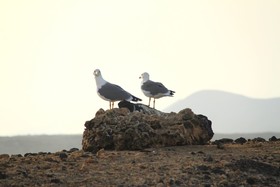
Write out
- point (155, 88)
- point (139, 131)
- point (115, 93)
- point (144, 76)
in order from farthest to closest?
point (144, 76), point (155, 88), point (115, 93), point (139, 131)

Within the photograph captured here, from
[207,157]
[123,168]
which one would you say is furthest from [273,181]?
[123,168]

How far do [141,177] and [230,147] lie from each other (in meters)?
5.47

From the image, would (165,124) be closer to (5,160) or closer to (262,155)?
(262,155)

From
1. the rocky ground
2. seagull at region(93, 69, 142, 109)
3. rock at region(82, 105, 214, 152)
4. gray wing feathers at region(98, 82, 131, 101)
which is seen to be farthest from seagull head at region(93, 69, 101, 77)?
the rocky ground

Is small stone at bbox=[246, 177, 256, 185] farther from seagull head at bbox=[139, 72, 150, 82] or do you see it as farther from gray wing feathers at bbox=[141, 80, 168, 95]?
seagull head at bbox=[139, 72, 150, 82]

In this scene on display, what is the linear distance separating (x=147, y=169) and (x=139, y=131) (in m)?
3.18

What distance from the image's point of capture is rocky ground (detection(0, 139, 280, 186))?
10617 millimetres

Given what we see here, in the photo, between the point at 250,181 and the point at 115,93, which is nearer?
the point at 250,181

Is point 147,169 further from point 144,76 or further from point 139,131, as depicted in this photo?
point 144,76

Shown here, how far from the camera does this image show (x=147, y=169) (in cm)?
1163

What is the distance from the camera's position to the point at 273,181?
37.7ft

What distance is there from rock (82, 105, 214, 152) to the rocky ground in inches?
21.9

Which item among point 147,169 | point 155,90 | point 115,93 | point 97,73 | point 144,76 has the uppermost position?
point 144,76

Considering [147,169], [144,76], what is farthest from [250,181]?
[144,76]
